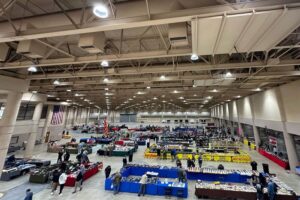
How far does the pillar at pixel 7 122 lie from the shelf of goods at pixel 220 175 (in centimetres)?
1215

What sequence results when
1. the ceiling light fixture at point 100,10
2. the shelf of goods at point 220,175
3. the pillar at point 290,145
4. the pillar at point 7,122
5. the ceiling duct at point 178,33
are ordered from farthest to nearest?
the pillar at point 290,145
the shelf of goods at point 220,175
the pillar at point 7,122
the ceiling duct at point 178,33
the ceiling light fixture at point 100,10

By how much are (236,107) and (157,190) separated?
2343cm

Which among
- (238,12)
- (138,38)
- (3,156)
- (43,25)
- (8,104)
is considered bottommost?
(3,156)

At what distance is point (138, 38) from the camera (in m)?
7.08

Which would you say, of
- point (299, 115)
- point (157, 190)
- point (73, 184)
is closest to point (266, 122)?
point (299, 115)

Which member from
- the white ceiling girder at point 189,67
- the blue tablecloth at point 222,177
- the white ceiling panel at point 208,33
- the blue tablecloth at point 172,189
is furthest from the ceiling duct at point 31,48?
the blue tablecloth at point 222,177

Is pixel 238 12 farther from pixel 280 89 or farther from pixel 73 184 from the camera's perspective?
pixel 280 89

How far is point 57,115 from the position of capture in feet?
87.7

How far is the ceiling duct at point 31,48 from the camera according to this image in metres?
5.45

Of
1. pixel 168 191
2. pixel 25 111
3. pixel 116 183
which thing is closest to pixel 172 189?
pixel 168 191

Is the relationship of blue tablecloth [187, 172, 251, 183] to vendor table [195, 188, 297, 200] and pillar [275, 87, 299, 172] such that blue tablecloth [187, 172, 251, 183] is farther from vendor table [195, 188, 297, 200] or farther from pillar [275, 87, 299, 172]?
pillar [275, 87, 299, 172]

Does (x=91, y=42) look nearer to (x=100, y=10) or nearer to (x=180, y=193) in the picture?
(x=100, y=10)

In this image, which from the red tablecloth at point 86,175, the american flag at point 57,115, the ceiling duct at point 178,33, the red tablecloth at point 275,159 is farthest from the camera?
the american flag at point 57,115

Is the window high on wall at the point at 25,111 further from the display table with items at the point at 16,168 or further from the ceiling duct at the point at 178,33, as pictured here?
the ceiling duct at the point at 178,33
